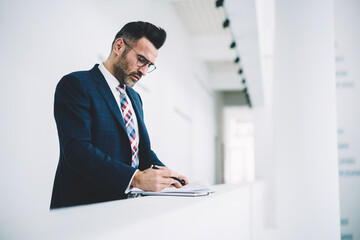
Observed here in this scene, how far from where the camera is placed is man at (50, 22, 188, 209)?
4.75 ft

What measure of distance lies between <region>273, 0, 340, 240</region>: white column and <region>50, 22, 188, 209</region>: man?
814 millimetres

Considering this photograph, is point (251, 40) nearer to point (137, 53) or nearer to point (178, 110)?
point (178, 110)

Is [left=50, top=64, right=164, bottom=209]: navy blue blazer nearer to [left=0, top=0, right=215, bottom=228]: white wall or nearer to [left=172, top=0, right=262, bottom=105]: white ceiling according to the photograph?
[left=0, top=0, right=215, bottom=228]: white wall

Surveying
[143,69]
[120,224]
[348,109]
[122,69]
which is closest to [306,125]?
[143,69]

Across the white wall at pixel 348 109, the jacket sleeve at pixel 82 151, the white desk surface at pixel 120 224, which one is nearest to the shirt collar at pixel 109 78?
the jacket sleeve at pixel 82 151

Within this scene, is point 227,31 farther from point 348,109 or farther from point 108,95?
point 108,95

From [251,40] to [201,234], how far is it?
2.90 meters

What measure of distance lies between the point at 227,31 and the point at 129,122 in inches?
196

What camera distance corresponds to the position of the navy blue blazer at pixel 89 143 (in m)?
1.44

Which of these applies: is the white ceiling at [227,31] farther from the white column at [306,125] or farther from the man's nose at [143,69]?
the man's nose at [143,69]

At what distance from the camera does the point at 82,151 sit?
1.44m

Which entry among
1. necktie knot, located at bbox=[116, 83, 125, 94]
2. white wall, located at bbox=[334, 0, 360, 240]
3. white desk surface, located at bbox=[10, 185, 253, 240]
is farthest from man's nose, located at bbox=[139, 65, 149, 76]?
white wall, located at bbox=[334, 0, 360, 240]

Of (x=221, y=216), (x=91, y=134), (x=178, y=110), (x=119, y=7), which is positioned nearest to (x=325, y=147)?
(x=221, y=216)

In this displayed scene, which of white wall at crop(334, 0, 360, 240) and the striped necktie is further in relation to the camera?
white wall at crop(334, 0, 360, 240)
